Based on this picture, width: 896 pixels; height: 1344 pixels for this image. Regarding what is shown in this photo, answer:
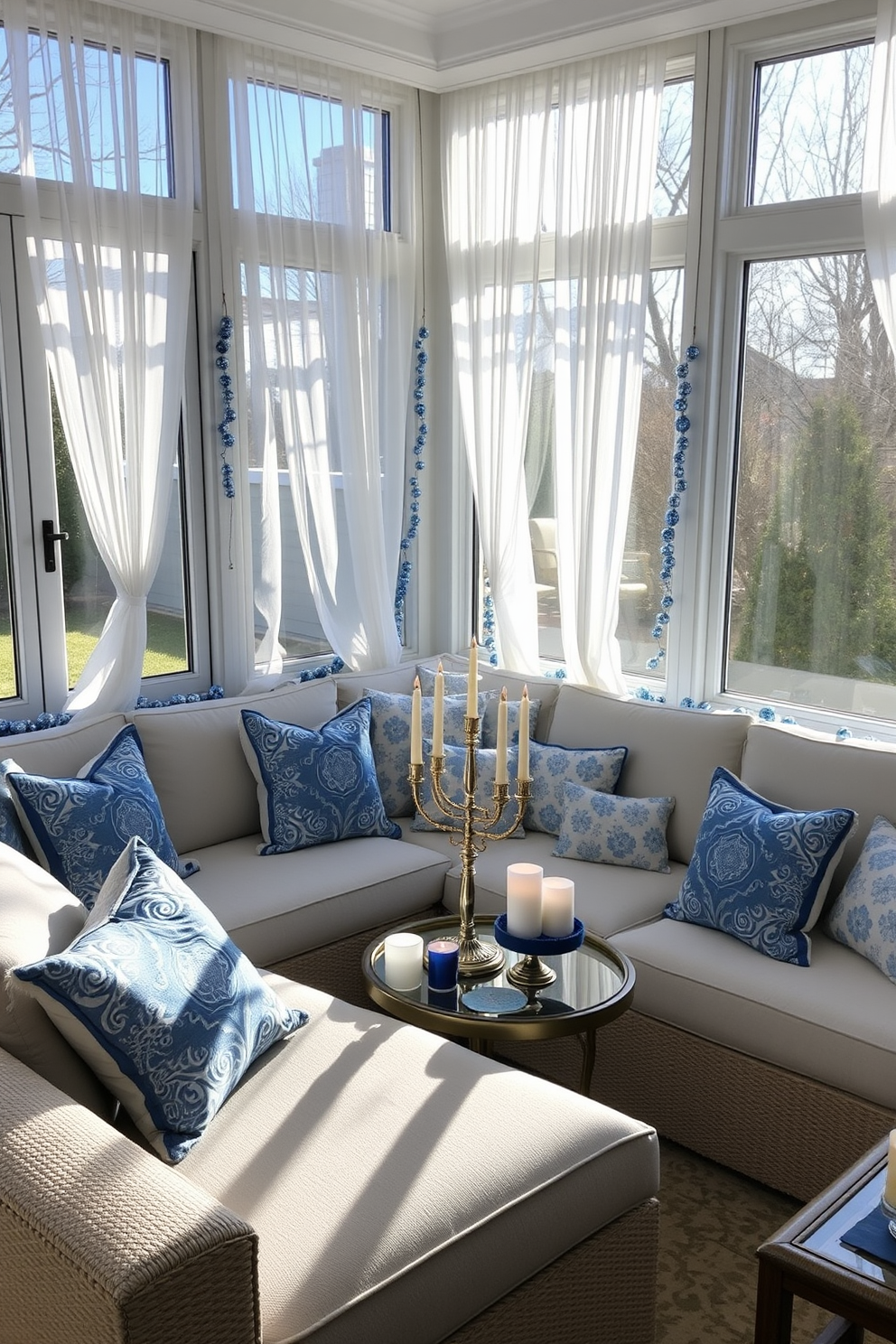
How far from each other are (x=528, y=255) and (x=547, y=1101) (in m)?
3.01

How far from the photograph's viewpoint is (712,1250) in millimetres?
2521

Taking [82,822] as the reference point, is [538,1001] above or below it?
below

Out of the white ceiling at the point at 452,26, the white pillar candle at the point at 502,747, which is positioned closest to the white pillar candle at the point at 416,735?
the white pillar candle at the point at 502,747

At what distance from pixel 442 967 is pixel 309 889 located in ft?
2.41

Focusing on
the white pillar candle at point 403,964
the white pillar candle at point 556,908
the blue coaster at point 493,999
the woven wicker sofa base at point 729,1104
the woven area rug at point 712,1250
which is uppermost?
the white pillar candle at point 556,908

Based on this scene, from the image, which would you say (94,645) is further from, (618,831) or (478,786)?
(618,831)

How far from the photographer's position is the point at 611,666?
4078mm

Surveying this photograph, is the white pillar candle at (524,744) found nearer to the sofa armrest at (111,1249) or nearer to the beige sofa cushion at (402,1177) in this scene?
the beige sofa cushion at (402,1177)

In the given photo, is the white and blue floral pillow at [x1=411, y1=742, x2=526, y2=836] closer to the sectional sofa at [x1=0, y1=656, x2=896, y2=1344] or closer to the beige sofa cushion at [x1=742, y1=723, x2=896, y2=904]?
the sectional sofa at [x1=0, y1=656, x2=896, y2=1344]

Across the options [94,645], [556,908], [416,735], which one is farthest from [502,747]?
[94,645]

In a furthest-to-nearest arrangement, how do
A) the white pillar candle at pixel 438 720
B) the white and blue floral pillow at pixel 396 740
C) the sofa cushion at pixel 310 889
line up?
1. the white and blue floral pillow at pixel 396 740
2. the sofa cushion at pixel 310 889
3. the white pillar candle at pixel 438 720

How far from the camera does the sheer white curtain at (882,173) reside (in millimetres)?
3221

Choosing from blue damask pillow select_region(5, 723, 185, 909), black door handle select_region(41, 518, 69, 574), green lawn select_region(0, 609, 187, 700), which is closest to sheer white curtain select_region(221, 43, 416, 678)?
green lawn select_region(0, 609, 187, 700)

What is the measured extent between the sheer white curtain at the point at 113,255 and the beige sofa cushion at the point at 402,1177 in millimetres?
1807
